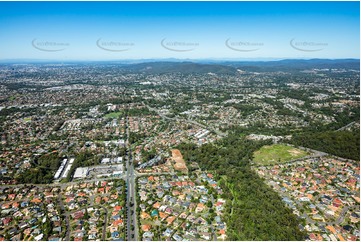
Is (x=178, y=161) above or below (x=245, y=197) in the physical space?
below

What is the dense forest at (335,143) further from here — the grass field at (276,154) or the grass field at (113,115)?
the grass field at (113,115)

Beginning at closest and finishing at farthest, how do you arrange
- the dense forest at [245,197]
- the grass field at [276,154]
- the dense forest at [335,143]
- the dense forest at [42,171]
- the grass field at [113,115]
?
1. the dense forest at [245,197]
2. the dense forest at [42,171]
3. the grass field at [276,154]
4. the dense forest at [335,143]
5. the grass field at [113,115]

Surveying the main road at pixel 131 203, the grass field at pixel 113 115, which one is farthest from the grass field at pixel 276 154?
the grass field at pixel 113 115

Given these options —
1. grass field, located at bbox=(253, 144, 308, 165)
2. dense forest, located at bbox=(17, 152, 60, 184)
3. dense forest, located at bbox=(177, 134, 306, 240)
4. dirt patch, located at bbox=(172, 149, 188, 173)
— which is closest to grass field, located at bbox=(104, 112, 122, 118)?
dense forest, located at bbox=(17, 152, 60, 184)

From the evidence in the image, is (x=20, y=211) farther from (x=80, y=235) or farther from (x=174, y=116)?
(x=174, y=116)

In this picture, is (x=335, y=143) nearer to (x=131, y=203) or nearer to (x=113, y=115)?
(x=131, y=203)

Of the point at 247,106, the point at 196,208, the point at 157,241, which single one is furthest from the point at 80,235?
the point at 247,106

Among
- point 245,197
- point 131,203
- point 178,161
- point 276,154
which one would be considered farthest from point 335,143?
point 131,203
